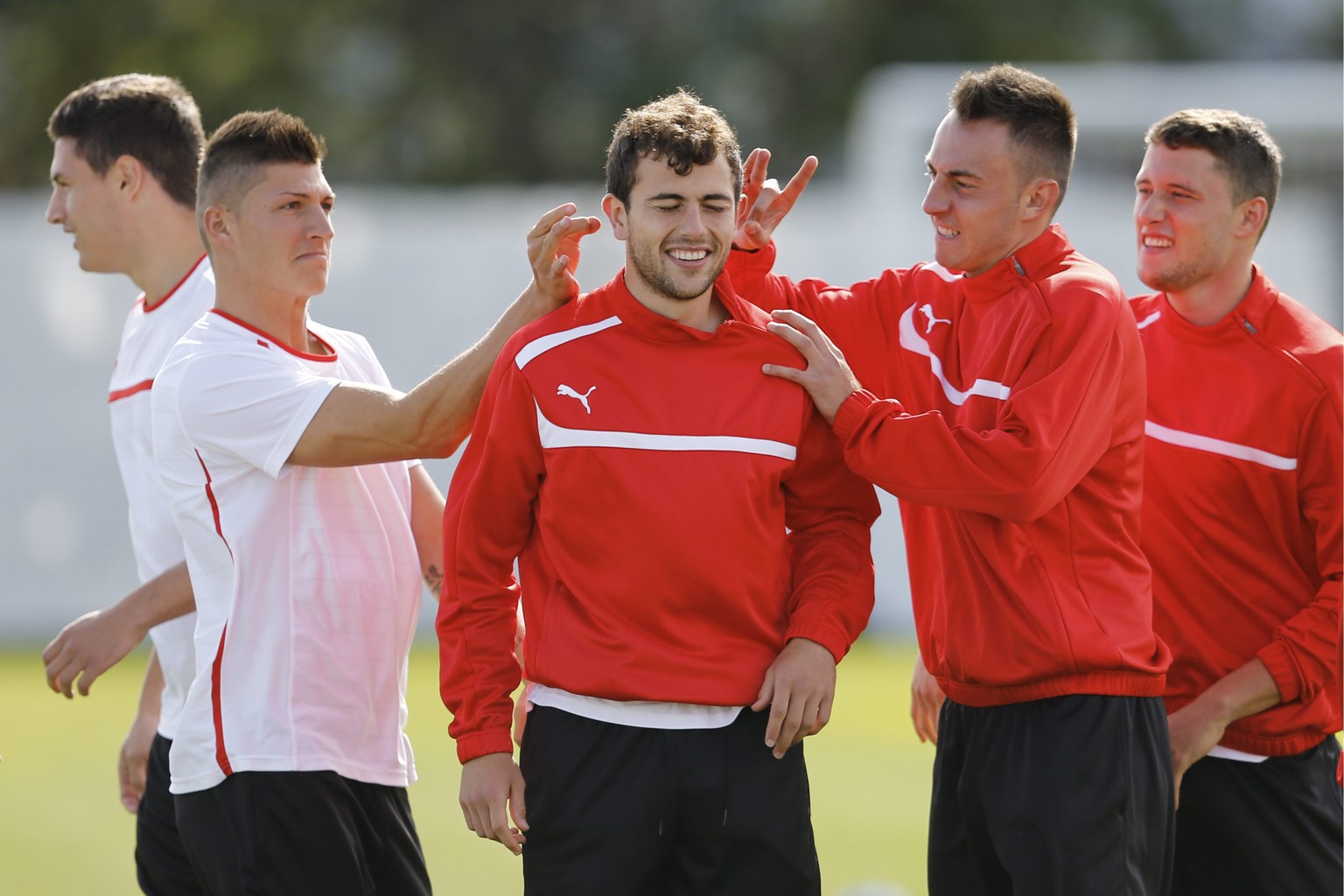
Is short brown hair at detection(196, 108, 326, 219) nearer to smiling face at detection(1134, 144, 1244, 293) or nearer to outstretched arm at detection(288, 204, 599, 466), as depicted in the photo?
outstretched arm at detection(288, 204, 599, 466)

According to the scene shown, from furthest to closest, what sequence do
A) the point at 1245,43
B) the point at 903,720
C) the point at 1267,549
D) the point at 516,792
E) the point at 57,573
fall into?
the point at 1245,43, the point at 57,573, the point at 903,720, the point at 1267,549, the point at 516,792

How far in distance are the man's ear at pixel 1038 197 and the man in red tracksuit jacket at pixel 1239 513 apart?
449 mm

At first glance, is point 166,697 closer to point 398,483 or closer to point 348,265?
point 398,483

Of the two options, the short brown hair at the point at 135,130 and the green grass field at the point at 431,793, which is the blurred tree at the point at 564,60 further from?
the short brown hair at the point at 135,130

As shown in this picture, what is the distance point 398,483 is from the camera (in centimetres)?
401

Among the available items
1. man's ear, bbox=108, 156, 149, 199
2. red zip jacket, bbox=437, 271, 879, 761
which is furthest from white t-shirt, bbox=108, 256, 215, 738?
red zip jacket, bbox=437, 271, 879, 761

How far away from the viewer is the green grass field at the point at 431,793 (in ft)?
21.1

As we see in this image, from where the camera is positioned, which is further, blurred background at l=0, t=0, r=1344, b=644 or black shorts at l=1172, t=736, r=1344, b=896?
blurred background at l=0, t=0, r=1344, b=644

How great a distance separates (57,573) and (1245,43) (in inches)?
1006

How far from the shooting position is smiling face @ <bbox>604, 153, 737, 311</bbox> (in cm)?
330

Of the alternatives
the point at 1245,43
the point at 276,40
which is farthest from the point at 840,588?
the point at 1245,43

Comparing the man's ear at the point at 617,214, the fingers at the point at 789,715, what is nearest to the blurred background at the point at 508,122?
the man's ear at the point at 617,214

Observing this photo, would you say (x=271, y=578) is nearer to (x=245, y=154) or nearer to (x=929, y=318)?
(x=245, y=154)

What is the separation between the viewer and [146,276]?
443 centimetres
